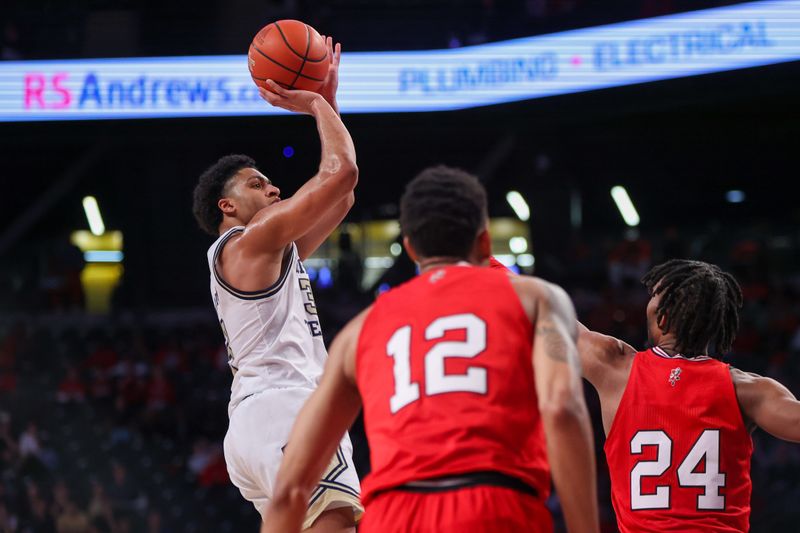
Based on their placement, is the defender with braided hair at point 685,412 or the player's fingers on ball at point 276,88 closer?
the defender with braided hair at point 685,412

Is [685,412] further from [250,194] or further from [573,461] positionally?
[250,194]

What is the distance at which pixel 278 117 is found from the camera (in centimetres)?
1162

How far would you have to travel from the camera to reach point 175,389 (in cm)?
1221

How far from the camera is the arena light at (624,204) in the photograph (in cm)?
1527

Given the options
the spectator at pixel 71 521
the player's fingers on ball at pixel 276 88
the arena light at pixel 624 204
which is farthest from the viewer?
the arena light at pixel 624 204

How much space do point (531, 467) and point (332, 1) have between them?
1051 cm

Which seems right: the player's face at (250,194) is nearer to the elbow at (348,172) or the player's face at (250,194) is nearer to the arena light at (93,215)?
the elbow at (348,172)

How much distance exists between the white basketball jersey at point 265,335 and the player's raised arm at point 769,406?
58.5 inches

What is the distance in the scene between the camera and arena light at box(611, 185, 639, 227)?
15.3 metres

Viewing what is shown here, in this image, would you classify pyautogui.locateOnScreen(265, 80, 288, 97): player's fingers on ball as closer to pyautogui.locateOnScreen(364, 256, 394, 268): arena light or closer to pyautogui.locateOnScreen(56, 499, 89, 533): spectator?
pyautogui.locateOnScreen(56, 499, 89, 533): spectator

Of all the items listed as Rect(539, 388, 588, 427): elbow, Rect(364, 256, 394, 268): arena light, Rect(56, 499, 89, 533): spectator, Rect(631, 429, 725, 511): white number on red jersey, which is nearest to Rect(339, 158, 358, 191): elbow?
Rect(631, 429, 725, 511): white number on red jersey

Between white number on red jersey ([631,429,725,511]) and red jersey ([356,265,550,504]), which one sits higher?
red jersey ([356,265,550,504])

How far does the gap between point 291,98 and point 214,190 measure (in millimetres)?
492

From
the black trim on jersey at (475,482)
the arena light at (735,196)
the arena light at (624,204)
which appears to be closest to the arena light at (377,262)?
the arena light at (624,204)
